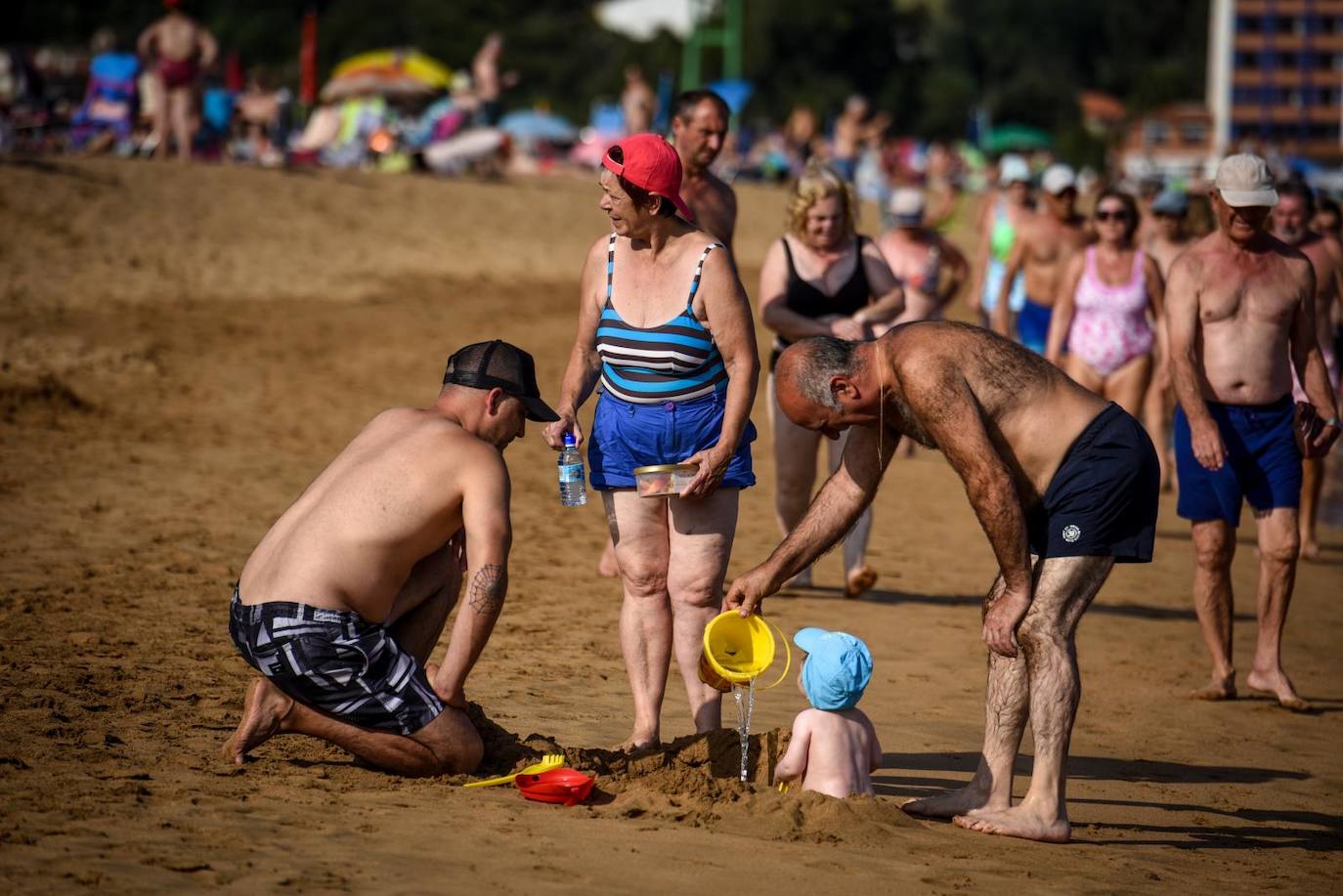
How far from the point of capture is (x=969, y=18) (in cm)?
13338

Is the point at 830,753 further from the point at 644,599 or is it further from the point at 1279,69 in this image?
the point at 1279,69

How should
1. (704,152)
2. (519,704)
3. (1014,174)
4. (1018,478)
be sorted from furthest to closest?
(1014,174), (704,152), (519,704), (1018,478)

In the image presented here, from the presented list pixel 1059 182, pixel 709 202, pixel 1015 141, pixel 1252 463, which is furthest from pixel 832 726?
pixel 1015 141

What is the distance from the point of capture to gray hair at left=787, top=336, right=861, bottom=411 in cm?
563

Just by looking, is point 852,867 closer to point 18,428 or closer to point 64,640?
point 64,640

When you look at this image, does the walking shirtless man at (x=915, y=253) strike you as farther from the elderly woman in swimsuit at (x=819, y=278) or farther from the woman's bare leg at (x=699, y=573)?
the woman's bare leg at (x=699, y=573)

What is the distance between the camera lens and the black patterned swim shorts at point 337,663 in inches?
221

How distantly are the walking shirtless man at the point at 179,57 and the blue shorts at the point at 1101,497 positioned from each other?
17.8 metres

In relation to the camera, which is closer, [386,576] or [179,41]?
[386,576]

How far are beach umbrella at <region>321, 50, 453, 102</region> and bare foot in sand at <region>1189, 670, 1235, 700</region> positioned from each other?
3152 cm

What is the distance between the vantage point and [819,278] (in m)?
8.96

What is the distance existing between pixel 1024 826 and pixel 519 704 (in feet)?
7.50

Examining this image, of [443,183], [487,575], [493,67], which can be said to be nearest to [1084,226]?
[487,575]

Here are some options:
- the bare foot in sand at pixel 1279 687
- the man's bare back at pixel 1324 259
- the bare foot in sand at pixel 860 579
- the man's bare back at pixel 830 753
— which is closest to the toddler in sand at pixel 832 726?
the man's bare back at pixel 830 753
